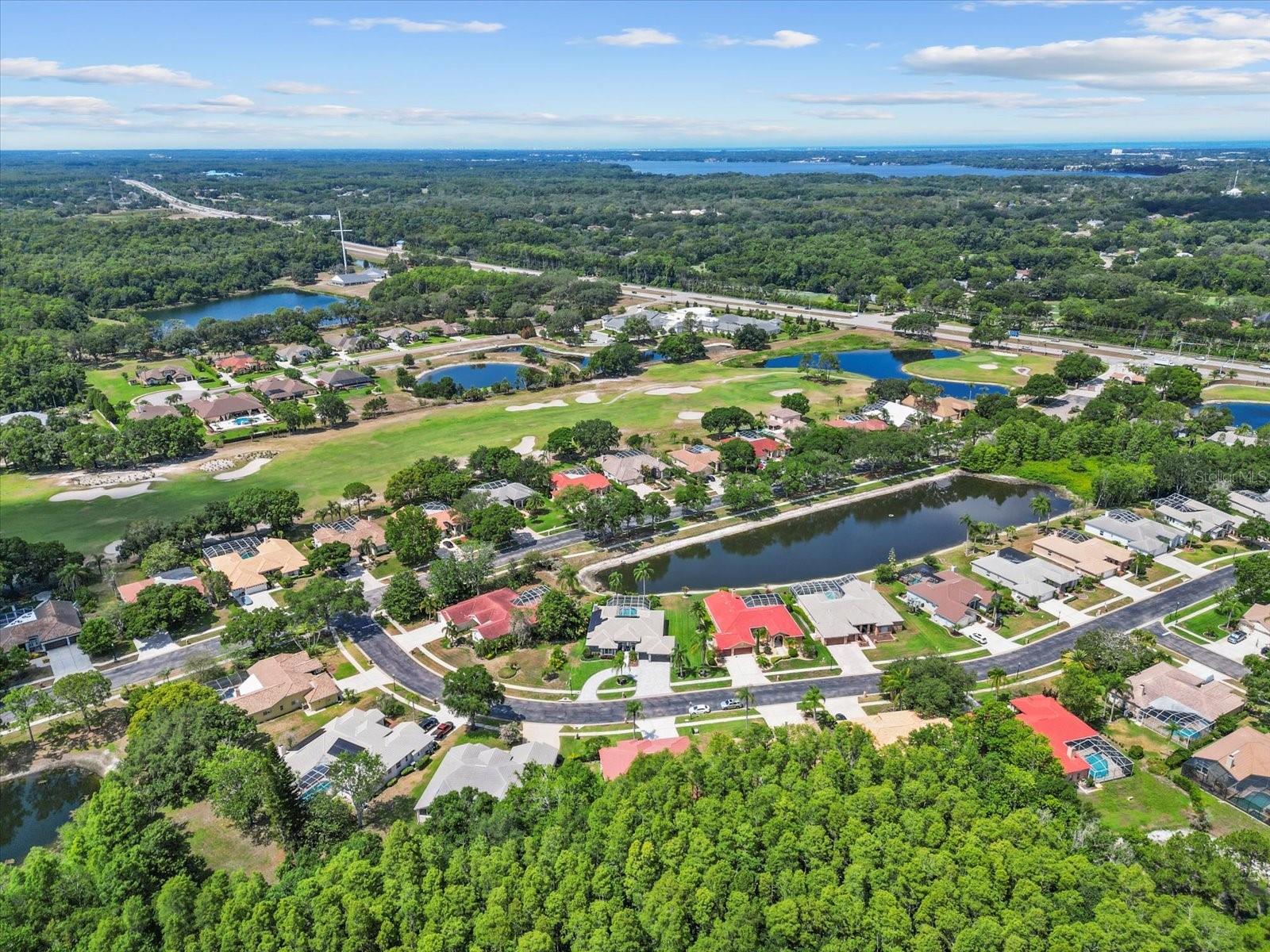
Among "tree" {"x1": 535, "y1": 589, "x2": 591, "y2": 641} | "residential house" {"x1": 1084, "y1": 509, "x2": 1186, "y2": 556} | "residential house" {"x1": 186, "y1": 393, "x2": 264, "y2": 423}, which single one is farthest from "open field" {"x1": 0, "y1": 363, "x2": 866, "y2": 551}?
"residential house" {"x1": 1084, "y1": 509, "x2": 1186, "y2": 556}

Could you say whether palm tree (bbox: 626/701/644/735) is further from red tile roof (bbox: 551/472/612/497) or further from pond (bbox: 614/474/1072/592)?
red tile roof (bbox: 551/472/612/497)

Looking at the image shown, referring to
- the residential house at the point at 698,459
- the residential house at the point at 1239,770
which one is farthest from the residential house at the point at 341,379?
the residential house at the point at 1239,770

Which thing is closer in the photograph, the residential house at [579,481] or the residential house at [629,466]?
the residential house at [579,481]

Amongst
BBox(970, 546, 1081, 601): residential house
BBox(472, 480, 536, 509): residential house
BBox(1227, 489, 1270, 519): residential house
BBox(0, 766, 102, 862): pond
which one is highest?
BBox(1227, 489, 1270, 519): residential house

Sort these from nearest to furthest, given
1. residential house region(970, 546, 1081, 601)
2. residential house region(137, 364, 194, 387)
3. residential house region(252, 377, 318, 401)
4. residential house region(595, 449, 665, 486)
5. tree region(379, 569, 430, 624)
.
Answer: tree region(379, 569, 430, 624) < residential house region(970, 546, 1081, 601) < residential house region(595, 449, 665, 486) < residential house region(252, 377, 318, 401) < residential house region(137, 364, 194, 387)

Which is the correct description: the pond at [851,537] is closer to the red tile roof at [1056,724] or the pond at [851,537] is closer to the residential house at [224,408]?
the red tile roof at [1056,724]

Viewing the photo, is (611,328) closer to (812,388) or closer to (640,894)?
(812,388)

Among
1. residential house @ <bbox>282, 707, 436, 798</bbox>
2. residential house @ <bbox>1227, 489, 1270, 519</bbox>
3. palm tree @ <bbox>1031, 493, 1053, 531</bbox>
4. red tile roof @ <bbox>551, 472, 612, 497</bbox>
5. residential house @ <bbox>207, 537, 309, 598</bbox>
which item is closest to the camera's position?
residential house @ <bbox>282, 707, 436, 798</bbox>

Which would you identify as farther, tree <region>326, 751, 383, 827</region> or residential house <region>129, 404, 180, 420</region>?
residential house <region>129, 404, 180, 420</region>
